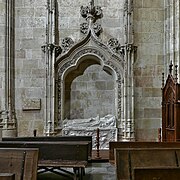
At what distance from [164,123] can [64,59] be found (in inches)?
120

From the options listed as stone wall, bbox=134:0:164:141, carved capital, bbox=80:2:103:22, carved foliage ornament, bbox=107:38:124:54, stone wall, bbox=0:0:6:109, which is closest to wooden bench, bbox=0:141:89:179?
stone wall, bbox=0:0:6:109

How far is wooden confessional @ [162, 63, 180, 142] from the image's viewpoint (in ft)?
21.6

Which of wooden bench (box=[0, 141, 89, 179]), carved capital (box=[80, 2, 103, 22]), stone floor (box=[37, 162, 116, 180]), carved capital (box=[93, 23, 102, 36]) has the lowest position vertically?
stone floor (box=[37, 162, 116, 180])

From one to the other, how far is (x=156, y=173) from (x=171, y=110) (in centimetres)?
453

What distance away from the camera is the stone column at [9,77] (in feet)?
27.4

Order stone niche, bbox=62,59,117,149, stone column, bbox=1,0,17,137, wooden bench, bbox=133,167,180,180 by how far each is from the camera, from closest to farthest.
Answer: wooden bench, bbox=133,167,180,180 < stone column, bbox=1,0,17,137 < stone niche, bbox=62,59,117,149

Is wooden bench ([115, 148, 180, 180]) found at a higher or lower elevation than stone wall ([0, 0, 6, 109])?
lower

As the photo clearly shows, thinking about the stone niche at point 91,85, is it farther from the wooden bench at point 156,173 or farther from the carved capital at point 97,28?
the wooden bench at point 156,173

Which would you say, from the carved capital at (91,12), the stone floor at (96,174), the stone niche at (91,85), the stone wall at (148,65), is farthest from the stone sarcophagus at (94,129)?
the carved capital at (91,12)

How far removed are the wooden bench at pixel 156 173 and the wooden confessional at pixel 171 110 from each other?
391cm

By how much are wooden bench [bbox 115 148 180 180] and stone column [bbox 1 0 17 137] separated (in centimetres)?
525

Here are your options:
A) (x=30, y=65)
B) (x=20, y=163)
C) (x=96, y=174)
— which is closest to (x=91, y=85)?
(x=30, y=65)

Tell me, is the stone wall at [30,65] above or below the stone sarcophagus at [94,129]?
above

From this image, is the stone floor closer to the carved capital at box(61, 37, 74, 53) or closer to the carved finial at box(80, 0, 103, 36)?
the carved capital at box(61, 37, 74, 53)
